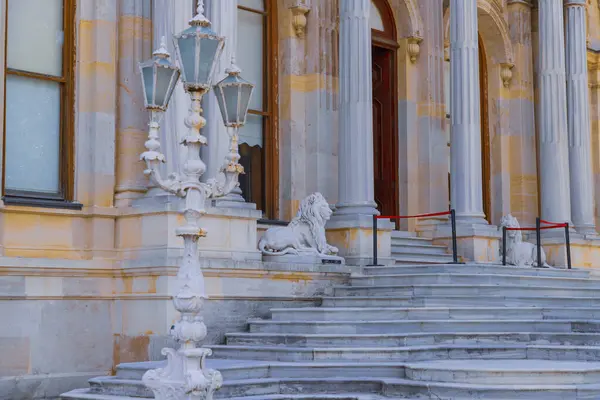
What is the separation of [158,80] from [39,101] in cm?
555

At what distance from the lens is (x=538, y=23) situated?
920 inches

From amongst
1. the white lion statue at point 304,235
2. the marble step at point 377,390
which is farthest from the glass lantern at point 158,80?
the white lion statue at point 304,235

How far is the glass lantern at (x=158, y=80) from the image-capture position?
392 inches

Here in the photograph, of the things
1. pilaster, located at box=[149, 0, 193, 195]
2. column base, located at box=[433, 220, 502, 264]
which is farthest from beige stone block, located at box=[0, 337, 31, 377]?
column base, located at box=[433, 220, 502, 264]

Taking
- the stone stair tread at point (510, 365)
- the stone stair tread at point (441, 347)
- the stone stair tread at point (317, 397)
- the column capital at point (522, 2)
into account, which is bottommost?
the stone stair tread at point (317, 397)

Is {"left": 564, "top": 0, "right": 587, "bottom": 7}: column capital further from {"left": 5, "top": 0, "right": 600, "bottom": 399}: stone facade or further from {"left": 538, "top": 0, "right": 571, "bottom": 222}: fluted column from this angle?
{"left": 538, "top": 0, "right": 571, "bottom": 222}: fluted column

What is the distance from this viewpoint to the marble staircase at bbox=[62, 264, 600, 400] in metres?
11.5

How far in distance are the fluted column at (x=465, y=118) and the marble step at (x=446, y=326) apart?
5308 mm

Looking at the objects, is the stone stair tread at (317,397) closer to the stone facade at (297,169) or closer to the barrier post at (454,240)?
the stone facade at (297,169)

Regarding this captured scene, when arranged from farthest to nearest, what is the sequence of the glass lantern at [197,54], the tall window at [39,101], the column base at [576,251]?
the column base at [576,251] → the tall window at [39,101] → the glass lantern at [197,54]

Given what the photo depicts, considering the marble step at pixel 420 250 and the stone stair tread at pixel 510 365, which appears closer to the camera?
the stone stair tread at pixel 510 365

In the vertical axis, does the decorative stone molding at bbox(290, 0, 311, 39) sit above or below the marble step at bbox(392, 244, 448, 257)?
above

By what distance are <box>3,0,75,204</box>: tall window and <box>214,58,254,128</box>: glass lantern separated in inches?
199

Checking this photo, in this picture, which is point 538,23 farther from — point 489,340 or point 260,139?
point 489,340
